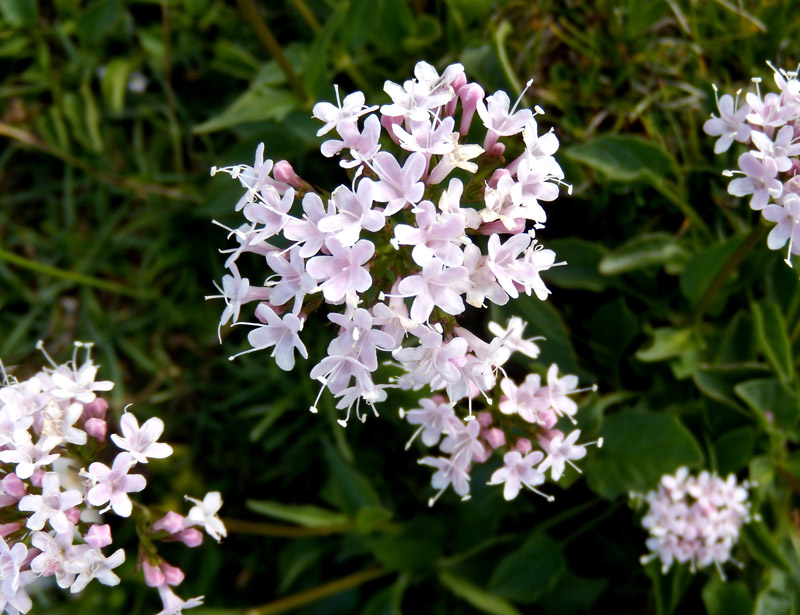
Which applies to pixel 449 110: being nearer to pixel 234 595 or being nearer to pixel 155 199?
pixel 155 199

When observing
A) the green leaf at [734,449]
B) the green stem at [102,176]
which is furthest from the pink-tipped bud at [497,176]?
the green stem at [102,176]

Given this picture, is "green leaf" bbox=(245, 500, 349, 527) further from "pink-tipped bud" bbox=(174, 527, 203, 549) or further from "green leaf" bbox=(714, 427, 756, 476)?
"green leaf" bbox=(714, 427, 756, 476)

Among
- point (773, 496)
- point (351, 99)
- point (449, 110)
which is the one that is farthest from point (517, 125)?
point (773, 496)

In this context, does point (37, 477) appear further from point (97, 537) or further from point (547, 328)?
point (547, 328)

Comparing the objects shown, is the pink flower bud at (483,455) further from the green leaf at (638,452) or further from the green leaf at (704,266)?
the green leaf at (704,266)

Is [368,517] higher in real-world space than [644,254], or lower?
lower

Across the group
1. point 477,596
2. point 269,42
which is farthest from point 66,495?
point 269,42

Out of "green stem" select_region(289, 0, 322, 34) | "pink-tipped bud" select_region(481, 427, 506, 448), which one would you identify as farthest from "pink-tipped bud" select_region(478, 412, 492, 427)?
"green stem" select_region(289, 0, 322, 34)
